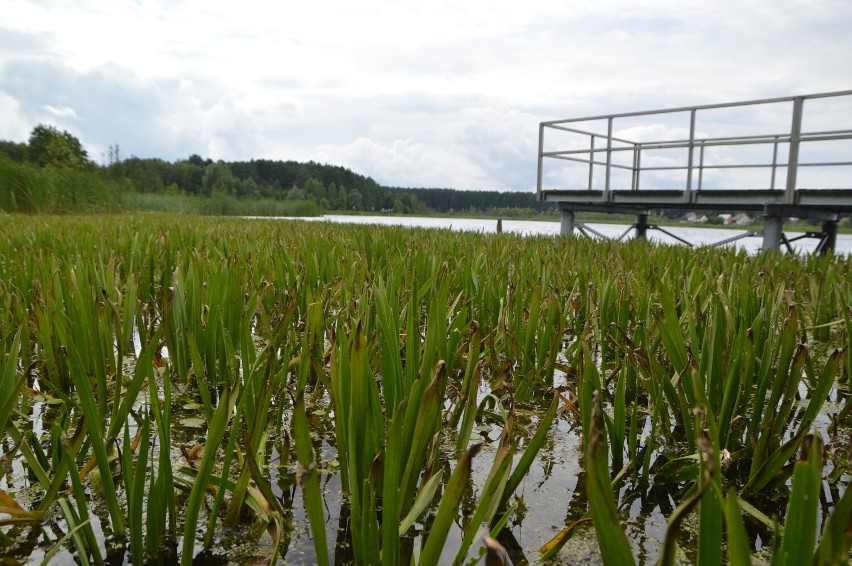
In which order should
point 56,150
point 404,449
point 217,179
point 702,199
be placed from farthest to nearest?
point 217,179
point 56,150
point 702,199
point 404,449

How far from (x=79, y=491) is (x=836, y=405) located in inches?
76.0

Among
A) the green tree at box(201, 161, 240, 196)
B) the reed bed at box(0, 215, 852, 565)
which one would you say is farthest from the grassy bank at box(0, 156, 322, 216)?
the green tree at box(201, 161, 240, 196)

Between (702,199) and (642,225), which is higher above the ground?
(702,199)

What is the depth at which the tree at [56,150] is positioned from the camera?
70.7 feet

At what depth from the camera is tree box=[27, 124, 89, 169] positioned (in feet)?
70.7

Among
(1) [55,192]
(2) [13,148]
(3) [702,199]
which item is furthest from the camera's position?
(2) [13,148]

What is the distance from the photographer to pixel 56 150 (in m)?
22.4

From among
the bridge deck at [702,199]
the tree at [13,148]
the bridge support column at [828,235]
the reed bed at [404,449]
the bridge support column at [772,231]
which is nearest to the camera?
the reed bed at [404,449]

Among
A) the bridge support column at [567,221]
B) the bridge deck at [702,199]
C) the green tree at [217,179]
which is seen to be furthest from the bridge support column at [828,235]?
the green tree at [217,179]

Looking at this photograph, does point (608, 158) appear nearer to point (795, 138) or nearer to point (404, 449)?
point (795, 138)

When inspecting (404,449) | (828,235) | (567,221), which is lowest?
(404,449)

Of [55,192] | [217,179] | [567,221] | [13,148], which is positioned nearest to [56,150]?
[55,192]

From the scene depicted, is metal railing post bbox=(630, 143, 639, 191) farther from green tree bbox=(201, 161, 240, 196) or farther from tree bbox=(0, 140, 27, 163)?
green tree bbox=(201, 161, 240, 196)

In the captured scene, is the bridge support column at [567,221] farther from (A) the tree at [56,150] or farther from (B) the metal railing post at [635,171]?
(A) the tree at [56,150]
